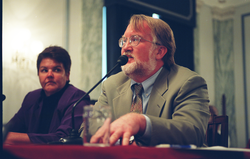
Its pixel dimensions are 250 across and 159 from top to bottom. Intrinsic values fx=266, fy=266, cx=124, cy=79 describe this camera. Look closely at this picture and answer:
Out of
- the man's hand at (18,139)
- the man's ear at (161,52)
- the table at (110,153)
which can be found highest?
the man's ear at (161,52)

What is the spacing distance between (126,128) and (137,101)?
0.71 m

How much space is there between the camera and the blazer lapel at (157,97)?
1.44 m

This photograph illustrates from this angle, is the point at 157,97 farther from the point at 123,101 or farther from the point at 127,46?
the point at 127,46

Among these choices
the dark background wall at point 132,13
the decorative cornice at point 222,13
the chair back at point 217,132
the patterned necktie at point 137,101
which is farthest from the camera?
the decorative cornice at point 222,13

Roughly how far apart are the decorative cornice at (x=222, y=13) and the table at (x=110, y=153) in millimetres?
5991

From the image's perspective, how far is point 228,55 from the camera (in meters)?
6.02

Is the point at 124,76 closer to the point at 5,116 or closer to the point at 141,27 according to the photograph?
the point at 141,27

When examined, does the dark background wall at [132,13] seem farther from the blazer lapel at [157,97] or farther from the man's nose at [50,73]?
the blazer lapel at [157,97]

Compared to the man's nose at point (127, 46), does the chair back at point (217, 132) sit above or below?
below

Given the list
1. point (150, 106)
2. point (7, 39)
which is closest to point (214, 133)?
point (150, 106)

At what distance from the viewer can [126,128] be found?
0.88m

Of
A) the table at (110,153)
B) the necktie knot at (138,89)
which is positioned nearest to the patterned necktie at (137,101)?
the necktie knot at (138,89)

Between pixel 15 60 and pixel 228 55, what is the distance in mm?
4597

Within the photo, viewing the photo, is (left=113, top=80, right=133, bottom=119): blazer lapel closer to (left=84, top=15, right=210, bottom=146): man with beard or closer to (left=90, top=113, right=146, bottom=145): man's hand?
(left=84, top=15, right=210, bottom=146): man with beard
